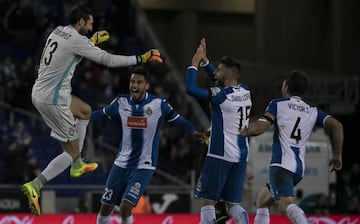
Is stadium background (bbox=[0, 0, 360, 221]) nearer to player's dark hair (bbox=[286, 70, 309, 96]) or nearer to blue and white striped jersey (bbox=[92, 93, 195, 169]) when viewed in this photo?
blue and white striped jersey (bbox=[92, 93, 195, 169])

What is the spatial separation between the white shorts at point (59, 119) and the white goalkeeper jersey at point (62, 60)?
0.23ft

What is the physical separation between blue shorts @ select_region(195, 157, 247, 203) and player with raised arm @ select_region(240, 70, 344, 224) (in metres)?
0.44

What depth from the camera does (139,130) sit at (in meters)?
12.7

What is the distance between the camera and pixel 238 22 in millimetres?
32719

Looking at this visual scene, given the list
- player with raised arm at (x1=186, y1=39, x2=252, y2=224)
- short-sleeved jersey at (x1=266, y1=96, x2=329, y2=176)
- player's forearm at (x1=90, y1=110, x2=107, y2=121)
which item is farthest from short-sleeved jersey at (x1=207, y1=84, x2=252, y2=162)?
player's forearm at (x1=90, y1=110, x2=107, y2=121)

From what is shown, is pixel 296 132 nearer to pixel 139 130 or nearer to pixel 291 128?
pixel 291 128

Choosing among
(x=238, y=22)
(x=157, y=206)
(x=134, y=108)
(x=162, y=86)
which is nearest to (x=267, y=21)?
(x=238, y=22)

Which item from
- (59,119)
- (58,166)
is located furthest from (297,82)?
(58,166)

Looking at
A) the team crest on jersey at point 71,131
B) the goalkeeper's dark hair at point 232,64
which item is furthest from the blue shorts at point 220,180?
the team crest on jersey at point 71,131

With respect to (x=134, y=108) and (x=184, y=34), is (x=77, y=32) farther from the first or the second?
(x=184, y=34)

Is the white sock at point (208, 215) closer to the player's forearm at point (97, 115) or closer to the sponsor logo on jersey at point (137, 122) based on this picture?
the sponsor logo on jersey at point (137, 122)

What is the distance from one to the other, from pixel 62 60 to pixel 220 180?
2.36 m

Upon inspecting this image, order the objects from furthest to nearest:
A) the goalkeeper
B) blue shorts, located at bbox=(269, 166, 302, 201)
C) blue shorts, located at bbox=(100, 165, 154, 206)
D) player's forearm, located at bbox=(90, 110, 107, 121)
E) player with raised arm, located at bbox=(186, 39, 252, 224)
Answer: player's forearm, located at bbox=(90, 110, 107, 121) → blue shorts, located at bbox=(100, 165, 154, 206) → player with raised arm, located at bbox=(186, 39, 252, 224) → blue shorts, located at bbox=(269, 166, 302, 201) → the goalkeeper

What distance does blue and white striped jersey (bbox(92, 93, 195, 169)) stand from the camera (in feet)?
41.5
